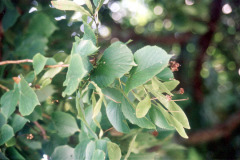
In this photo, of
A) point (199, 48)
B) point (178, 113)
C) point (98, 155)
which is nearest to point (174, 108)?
point (178, 113)

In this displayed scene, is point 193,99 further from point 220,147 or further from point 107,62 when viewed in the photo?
point 107,62

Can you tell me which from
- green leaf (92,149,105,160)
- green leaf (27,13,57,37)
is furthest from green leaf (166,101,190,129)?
green leaf (27,13,57,37)

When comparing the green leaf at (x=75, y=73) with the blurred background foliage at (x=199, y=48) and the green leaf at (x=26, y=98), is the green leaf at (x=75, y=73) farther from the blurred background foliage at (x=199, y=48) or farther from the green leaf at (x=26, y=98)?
the blurred background foliage at (x=199, y=48)

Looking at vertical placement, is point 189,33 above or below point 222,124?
above

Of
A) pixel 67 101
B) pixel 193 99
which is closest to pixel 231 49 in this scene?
pixel 193 99

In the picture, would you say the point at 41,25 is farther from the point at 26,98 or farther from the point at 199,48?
the point at 199,48
